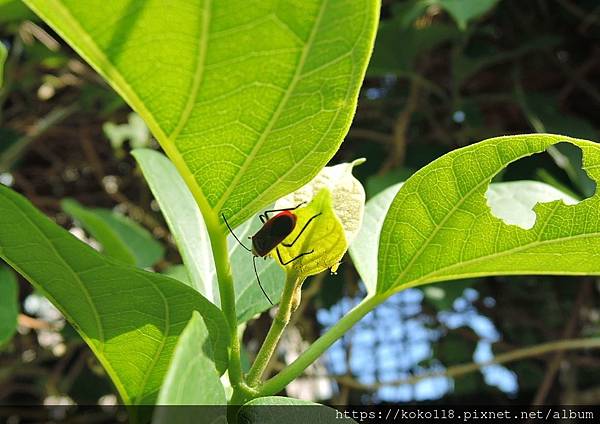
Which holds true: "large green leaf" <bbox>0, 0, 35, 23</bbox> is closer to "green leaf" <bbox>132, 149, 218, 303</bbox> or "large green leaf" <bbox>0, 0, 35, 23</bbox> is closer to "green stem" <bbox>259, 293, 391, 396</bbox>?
"green leaf" <bbox>132, 149, 218, 303</bbox>

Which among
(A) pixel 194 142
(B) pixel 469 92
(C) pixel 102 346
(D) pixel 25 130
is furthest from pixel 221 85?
(D) pixel 25 130

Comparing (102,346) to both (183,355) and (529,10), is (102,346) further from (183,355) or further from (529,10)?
(529,10)

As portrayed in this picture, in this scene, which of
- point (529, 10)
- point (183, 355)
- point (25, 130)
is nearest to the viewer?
point (183, 355)

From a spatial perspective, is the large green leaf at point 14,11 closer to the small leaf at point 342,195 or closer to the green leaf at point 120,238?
the green leaf at point 120,238

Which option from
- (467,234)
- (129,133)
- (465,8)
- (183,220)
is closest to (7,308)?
(183,220)

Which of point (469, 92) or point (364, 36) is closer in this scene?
point (364, 36)

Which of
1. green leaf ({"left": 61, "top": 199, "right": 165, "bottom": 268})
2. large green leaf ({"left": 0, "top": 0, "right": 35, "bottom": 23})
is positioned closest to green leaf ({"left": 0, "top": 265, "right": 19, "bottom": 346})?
green leaf ({"left": 61, "top": 199, "right": 165, "bottom": 268})

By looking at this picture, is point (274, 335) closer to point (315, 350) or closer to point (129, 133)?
point (315, 350)
